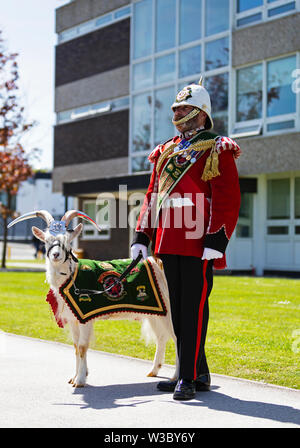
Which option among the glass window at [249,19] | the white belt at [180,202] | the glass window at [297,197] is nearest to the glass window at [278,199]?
the glass window at [297,197]

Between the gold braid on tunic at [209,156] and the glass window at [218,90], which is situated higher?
the glass window at [218,90]

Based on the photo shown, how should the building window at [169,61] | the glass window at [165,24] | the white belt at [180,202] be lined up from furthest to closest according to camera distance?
the glass window at [165,24] → the building window at [169,61] → the white belt at [180,202]

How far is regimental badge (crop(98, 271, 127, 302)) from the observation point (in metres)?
6.31

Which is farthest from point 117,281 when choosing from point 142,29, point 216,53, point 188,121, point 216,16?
point 142,29

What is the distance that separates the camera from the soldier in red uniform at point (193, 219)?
554cm

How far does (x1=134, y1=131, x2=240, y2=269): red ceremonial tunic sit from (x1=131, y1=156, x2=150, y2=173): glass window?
20.9 metres

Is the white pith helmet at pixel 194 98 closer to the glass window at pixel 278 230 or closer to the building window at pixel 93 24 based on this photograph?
the glass window at pixel 278 230

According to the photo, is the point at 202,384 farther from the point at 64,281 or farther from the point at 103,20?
the point at 103,20

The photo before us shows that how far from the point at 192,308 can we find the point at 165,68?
2133 centimetres

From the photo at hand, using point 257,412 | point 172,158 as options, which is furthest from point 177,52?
point 257,412

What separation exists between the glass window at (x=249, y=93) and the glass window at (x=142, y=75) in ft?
16.9

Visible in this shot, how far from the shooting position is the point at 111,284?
6.32m

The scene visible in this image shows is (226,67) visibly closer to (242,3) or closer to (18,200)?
(242,3)
